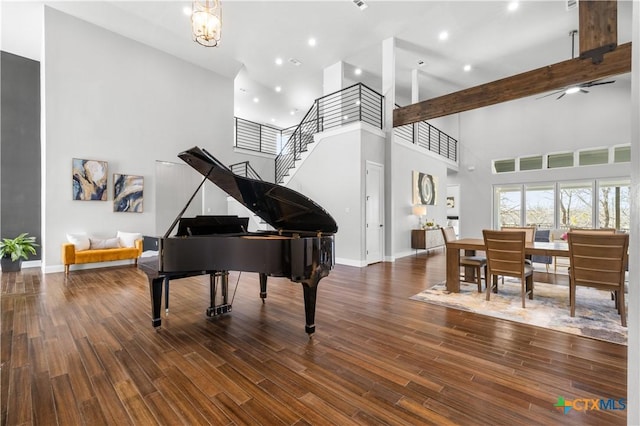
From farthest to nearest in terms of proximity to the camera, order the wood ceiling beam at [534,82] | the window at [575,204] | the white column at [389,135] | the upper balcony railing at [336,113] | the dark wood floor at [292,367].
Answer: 1. the window at [575,204]
2. the upper balcony railing at [336,113]
3. the white column at [389,135]
4. the wood ceiling beam at [534,82]
5. the dark wood floor at [292,367]

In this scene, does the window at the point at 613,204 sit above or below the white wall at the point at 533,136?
below

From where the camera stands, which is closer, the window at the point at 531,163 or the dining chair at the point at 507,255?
the dining chair at the point at 507,255

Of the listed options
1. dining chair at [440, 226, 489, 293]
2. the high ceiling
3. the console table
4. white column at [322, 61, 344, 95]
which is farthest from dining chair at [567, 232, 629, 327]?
white column at [322, 61, 344, 95]

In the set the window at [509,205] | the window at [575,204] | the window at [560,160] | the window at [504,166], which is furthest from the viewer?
the window at [504,166]

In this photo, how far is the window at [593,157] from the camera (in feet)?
27.6

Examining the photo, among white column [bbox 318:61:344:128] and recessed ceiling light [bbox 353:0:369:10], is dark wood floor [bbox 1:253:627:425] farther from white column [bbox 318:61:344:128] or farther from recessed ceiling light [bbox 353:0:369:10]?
white column [bbox 318:61:344:128]

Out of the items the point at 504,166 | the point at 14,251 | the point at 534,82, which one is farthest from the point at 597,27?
the point at 14,251

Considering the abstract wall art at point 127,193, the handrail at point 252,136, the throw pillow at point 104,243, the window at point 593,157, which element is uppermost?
the handrail at point 252,136

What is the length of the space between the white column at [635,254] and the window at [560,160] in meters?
10.8

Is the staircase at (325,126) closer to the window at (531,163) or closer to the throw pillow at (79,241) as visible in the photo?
the window at (531,163)

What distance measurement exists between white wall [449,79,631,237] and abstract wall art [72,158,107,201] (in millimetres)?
11683

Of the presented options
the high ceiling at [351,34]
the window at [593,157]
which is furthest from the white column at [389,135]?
the window at [593,157]

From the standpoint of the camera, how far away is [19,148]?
20.6 feet

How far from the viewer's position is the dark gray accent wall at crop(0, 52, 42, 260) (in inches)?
241
